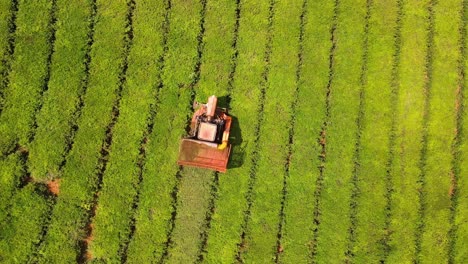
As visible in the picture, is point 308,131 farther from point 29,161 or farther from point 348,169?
point 29,161

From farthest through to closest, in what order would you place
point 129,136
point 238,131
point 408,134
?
point 408,134 < point 238,131 < point 129,136

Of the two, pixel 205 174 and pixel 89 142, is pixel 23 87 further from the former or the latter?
pixel 205 174

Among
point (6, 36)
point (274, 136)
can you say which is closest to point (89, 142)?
point (6, 36)

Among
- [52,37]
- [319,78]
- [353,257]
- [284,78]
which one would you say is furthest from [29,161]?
[353,257]

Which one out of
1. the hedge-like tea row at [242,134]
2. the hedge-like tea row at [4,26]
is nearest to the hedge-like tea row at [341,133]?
the hedge-like tea row at [242,134]

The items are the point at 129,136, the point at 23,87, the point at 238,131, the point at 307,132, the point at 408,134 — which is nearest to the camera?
the point at 23,87

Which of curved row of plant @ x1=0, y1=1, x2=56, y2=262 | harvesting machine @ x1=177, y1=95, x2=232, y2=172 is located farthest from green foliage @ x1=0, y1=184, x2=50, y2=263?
harvesting machine @ x1=177, y1=95, x2=232, y2=172
